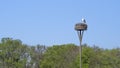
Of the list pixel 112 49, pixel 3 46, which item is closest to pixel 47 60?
pixel 3 46

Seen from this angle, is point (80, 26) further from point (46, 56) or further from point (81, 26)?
point (46, 56)

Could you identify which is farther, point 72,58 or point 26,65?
point 26,65

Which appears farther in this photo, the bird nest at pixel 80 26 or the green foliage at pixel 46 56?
the green foliage at pixel 46 56

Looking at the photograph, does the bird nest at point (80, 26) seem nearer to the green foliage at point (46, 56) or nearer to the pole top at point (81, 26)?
the pole top at point (81, 26)

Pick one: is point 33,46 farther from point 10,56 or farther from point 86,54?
point 86,54

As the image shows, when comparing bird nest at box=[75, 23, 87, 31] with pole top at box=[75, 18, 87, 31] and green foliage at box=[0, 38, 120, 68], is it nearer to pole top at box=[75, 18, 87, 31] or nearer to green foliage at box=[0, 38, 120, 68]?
pole top at box=[75, 18, 87, 31]

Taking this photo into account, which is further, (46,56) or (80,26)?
(46,56)

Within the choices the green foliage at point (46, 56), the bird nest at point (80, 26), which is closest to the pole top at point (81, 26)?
the bird nest at point (80, 26)

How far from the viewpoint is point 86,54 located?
59.6 m

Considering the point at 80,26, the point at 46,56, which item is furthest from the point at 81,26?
the point at 46,56

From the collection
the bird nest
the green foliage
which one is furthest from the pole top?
the green foliage

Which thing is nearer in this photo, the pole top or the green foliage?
the pole top

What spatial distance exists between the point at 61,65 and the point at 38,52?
9.35m

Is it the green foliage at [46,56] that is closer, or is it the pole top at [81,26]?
the pole top at [81,26]
